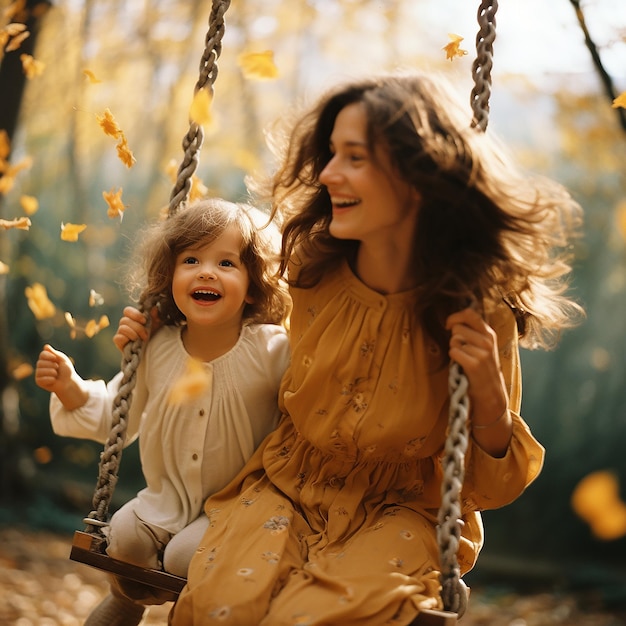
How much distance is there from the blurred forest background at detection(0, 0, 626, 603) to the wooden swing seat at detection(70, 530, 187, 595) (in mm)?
3210

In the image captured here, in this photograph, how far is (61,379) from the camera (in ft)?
7.81

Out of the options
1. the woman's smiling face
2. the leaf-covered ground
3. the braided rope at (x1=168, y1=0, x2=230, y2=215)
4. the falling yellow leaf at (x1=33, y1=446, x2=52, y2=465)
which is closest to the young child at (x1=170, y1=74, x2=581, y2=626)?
the woman's smiling face

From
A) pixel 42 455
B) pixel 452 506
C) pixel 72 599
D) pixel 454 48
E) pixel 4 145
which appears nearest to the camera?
pixel 452 506

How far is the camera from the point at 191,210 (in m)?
2.29

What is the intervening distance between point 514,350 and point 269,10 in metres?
5.68

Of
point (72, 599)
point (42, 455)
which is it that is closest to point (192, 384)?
point (72, 599)

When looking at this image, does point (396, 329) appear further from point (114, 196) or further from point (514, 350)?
point (114, 196)

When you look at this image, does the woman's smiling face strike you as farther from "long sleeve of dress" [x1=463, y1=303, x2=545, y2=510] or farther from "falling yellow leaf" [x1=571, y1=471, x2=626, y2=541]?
"falling yellow leaf" [x1=571, y1=471, x2=626, y2=541]

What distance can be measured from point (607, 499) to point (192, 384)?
4.54m

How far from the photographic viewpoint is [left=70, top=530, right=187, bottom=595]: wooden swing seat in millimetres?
2008

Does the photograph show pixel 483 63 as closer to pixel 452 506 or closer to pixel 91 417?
pixel 452 506

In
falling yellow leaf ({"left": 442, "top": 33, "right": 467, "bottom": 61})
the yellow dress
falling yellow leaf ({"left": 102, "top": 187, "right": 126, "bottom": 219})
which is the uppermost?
falling yellow leaf ({"left": 442, "top": 33, "right": 467, "bottom": 61})

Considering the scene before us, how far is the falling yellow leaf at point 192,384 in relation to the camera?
2291 millimetres

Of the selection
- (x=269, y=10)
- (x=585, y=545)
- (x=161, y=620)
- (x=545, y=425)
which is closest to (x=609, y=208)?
(x=545, y=425)
